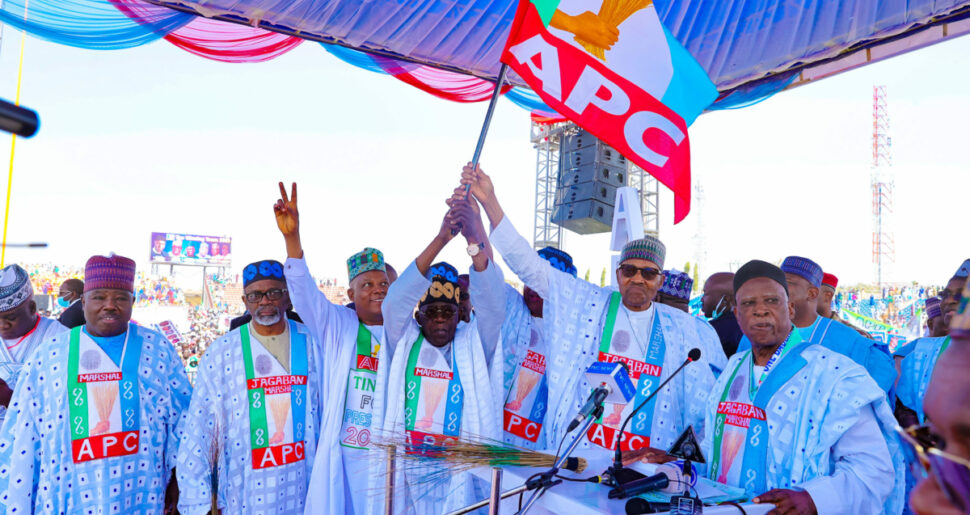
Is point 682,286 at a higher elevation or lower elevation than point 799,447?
higher

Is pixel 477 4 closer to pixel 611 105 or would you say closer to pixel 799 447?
pixel 611 105

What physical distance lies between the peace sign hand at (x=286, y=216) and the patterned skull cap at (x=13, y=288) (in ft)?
6.72

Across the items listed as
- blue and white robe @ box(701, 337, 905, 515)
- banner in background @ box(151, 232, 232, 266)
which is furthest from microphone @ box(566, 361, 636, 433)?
banner in background @ box(151, 232, 232, 266)

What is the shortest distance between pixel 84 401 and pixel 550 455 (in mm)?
2549

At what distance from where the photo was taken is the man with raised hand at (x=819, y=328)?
384 cm

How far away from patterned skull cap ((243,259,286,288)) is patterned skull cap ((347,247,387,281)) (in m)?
0.43

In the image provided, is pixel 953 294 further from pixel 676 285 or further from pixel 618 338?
pixel 618 338

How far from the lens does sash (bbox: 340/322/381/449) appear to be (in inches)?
147

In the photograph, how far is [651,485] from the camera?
82.6 inches

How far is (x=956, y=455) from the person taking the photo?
66 cm

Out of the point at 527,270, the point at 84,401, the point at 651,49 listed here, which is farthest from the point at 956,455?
the point at 84,401

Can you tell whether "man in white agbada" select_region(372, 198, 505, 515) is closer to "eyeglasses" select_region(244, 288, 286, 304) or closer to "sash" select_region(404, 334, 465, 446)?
"sash" select_region(404, 334, 465, 446)

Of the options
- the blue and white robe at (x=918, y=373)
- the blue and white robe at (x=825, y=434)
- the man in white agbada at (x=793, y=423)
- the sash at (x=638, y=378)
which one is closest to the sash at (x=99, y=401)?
the sash at (x=638, y=378)

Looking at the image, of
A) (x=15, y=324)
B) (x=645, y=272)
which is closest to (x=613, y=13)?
(x=645, y=272)
